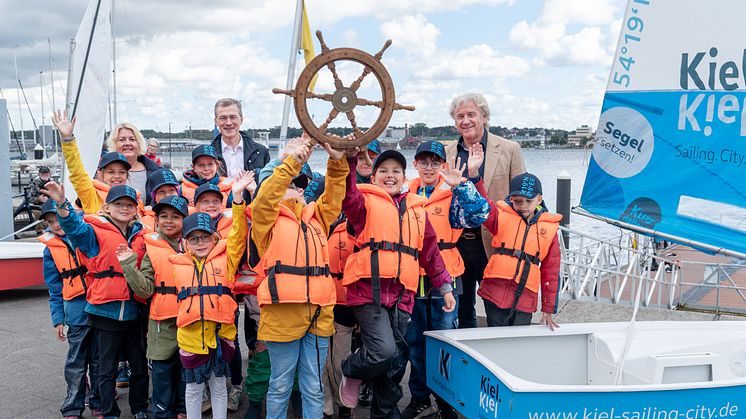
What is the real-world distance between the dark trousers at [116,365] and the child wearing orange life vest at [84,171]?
0.94 meters

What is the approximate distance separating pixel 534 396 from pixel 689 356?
155 centimetres

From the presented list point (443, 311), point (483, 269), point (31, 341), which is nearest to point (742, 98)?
point (483, 269)

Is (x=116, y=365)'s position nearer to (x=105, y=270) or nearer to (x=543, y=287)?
(x=105, y=270)

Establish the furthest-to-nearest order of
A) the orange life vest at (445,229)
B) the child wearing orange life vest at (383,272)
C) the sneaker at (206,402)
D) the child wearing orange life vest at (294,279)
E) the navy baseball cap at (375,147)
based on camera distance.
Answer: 1. the navy baseball cap at (375,147)
2. the sneaker at (206,402)
3. the orange life vest at (445,229)
4. the child wearing orange life vest at (383,272)
5. the child wearing orange life vest at (294,279)

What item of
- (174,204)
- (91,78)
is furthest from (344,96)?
(91,78)

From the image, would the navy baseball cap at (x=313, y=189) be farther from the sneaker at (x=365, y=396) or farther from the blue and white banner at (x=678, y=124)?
the blue and white banner at (x=678, y=124)

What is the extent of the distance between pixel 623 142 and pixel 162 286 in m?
3.42

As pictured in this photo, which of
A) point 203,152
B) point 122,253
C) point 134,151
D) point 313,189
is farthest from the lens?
point 134,151

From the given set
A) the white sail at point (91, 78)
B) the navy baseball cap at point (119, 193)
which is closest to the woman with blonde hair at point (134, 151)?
the navy baseball cap at point (119, 193)

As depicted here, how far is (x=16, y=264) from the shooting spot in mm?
7977

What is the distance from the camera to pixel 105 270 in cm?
408

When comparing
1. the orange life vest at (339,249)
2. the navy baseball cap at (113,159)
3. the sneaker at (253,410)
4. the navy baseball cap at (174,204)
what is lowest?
the sneaker at (253,410)

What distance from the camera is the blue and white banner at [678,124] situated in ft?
13.4

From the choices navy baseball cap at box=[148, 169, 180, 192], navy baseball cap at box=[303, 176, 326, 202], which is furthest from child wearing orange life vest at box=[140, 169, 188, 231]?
navy baseball cap at box=[303, 176, 326, 202]
